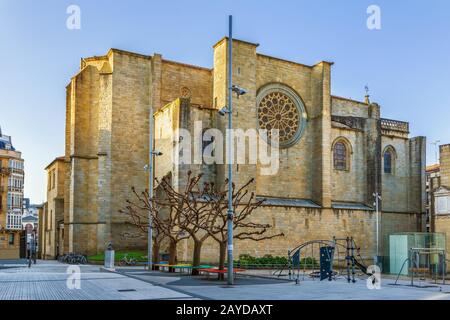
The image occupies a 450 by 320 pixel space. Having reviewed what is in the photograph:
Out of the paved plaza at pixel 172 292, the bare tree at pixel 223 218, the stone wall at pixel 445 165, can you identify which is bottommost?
the paved plaza at pixel 172 292

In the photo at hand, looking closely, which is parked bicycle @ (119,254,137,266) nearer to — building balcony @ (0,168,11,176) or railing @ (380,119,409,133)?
railing @ (380,119,409,133)

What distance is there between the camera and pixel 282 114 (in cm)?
3662

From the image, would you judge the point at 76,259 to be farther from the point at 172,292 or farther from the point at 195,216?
the point at 172,292

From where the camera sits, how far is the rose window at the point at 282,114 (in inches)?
1410

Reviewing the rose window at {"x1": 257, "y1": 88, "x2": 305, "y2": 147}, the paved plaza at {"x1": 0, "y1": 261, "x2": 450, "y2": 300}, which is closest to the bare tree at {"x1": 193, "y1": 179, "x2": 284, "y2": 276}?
the paved plaza at {"x1": 0, "y1": 261, "x2": 450, "y2": 300}

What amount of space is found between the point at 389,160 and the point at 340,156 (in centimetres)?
656

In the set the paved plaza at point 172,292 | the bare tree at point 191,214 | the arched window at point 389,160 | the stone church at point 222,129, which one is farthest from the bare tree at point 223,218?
the arched window at point 389,160

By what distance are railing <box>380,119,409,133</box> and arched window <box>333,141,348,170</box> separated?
33.2 ft

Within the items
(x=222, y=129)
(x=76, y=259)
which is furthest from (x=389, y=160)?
(x=76, y=259)

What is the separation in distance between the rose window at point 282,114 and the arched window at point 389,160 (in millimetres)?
10079

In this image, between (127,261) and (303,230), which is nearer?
(127,261)

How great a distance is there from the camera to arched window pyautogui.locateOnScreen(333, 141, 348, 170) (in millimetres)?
38391

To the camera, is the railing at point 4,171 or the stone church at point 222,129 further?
the railing at point 4,171

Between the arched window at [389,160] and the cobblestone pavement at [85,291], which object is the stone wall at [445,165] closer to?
the arched window at [389,160]
